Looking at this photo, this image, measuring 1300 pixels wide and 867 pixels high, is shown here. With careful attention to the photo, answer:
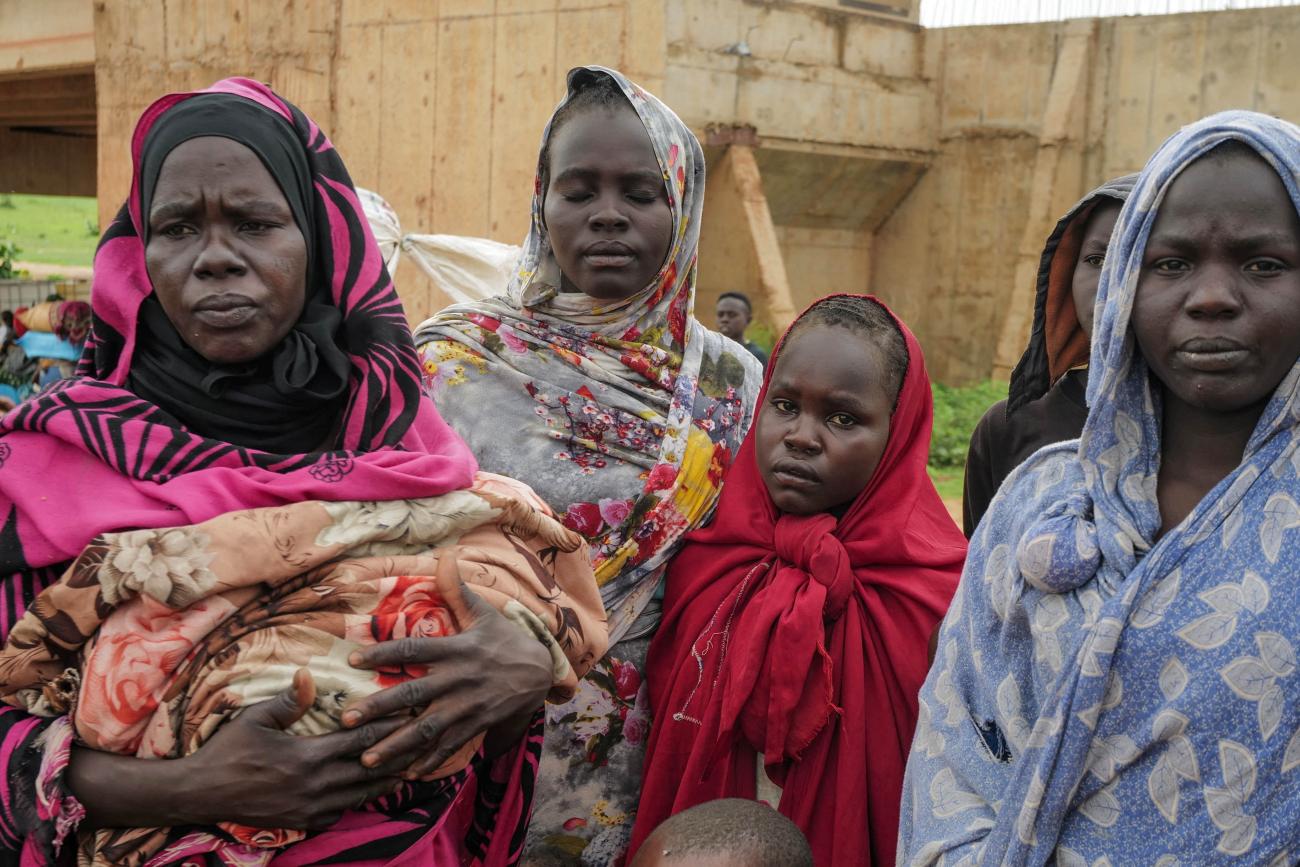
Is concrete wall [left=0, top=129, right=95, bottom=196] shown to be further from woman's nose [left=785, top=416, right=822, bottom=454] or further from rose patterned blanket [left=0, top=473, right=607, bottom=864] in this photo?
rose patterned blanket [left=0, top=473, right=607, bottom=864]

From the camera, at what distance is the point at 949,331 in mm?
10328

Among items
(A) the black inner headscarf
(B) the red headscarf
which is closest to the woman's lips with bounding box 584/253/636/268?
(B) the red headscarf

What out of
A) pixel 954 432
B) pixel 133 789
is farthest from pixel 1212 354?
pixel 954 432

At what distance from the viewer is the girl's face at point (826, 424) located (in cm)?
240

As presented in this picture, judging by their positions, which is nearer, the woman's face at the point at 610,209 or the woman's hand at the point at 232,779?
the woman's hand at the point at 232,779

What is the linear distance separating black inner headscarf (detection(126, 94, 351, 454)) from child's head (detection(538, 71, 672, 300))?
913mm

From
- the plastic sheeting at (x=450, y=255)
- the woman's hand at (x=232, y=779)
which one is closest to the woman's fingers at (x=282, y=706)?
the woman's hand at (x=232, y=779)

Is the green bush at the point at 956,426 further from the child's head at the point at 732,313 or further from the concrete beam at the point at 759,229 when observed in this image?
the child's head at the point at 732,313

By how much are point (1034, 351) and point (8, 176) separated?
19.5 m

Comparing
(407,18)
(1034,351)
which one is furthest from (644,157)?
(407,18)

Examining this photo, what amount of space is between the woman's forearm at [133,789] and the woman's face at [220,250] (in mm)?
592

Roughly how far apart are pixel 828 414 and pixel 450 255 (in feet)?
16.6

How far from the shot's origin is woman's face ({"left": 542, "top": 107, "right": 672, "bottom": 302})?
269cm

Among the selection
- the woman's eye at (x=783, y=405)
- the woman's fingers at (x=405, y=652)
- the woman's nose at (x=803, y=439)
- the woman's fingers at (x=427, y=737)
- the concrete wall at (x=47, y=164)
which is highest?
the concrete wall at (x=47, y=164)
